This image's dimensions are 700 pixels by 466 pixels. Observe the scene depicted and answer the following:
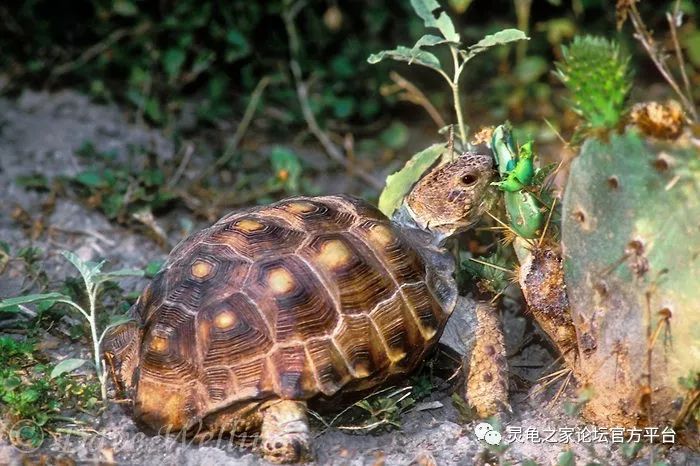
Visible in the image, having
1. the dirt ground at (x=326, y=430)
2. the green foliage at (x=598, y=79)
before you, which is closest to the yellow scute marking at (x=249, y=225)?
the dirt ground at (x=326, y=430)

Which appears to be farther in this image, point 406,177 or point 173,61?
point 173,61

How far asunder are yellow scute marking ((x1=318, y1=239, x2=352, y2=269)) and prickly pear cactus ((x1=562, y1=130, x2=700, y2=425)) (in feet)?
2.41

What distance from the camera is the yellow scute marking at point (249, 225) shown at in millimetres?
3279

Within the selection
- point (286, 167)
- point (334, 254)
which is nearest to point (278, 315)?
point (334, 254)

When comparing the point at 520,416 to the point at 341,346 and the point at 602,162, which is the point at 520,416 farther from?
the point at 602,162

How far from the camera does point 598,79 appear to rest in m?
2.83

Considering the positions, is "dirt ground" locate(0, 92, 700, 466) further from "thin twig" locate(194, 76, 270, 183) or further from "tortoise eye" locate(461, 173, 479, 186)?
"tortoise eye" locate(461, 173, 479, 186)

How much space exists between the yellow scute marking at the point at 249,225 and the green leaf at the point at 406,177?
74 centimetres

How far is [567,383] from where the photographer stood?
3469 mm

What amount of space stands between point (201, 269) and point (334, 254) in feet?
1.47

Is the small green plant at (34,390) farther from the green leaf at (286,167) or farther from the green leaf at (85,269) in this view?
the green leaf at (286,167)

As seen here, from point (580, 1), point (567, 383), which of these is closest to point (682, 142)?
point (567, 383)

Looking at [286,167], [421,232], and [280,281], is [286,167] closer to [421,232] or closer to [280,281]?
[421,232]

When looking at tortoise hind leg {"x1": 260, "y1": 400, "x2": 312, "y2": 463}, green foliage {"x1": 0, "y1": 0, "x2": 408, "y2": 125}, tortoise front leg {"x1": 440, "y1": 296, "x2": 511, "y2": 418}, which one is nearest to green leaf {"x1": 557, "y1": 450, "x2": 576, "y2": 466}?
tortoise front leg {"x1": 440, "y1": 296, "x2": 511, "y2": 418}
